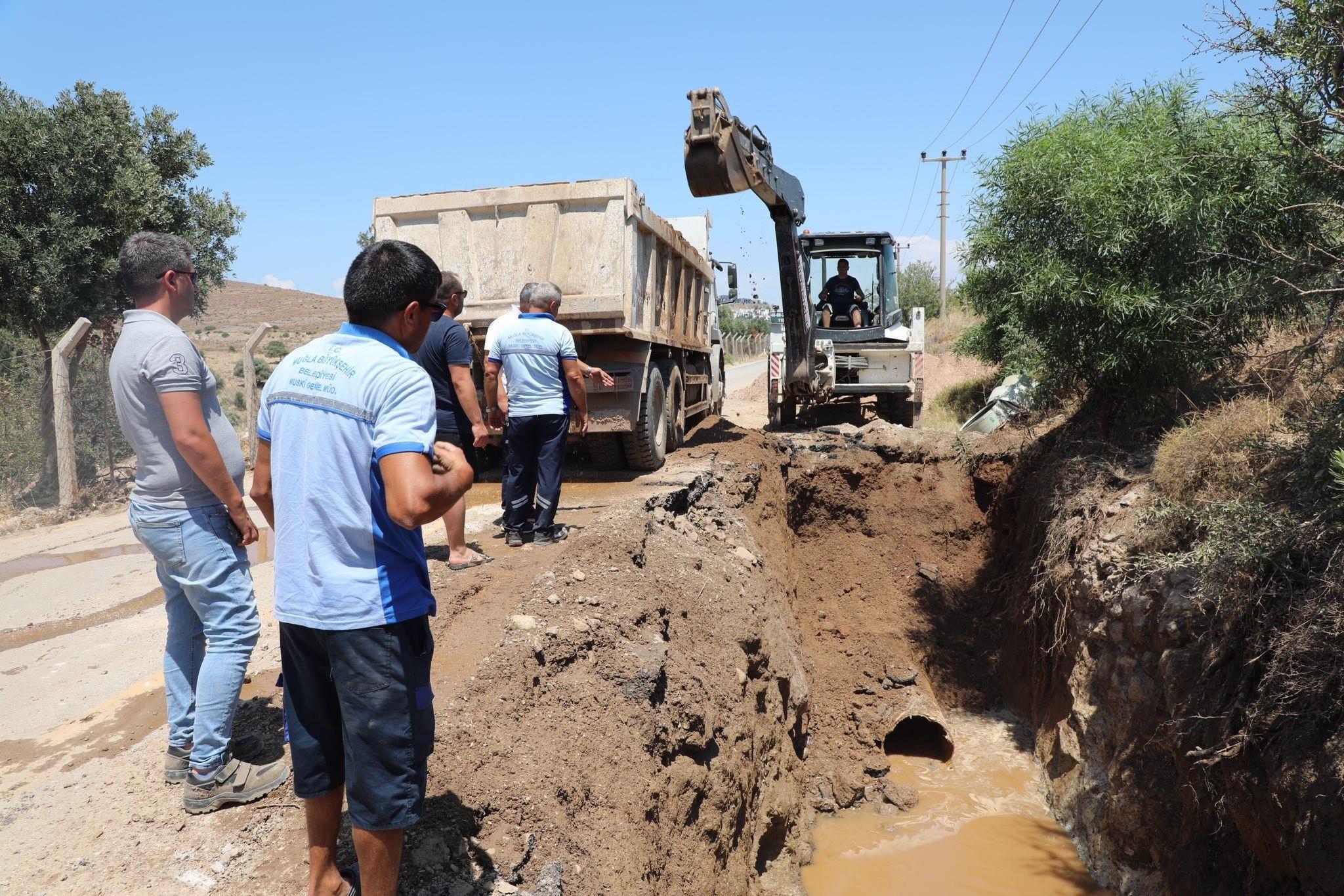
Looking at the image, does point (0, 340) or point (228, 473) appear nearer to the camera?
point (228, 473)

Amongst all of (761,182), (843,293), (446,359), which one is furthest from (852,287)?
(446,359)

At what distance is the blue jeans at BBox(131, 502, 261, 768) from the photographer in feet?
10.3

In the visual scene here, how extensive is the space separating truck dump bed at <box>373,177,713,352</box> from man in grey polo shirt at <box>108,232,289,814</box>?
438 centimetres

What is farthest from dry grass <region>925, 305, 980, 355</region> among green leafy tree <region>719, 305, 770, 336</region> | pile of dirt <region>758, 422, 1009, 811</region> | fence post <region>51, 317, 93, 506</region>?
green leafy tree <region>719, 305, 770, 336</region>

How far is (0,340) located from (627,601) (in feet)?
41.8

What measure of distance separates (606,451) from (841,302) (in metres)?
5.23

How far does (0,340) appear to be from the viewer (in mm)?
12398

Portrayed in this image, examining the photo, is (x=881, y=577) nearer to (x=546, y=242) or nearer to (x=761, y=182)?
(x=761, y=182)

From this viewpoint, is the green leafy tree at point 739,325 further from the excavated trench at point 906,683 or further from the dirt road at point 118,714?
the dirt road at point 118,714

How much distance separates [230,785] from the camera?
315cm

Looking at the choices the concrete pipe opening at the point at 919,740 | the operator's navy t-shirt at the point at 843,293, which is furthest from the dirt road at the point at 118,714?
the operator's navy t-shirt at the point at 843,293

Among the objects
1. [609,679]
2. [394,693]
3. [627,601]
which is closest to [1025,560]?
[627,601]

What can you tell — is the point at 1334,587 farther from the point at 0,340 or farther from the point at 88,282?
the point at 0,340

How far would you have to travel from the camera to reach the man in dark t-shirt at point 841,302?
39.1 ft
